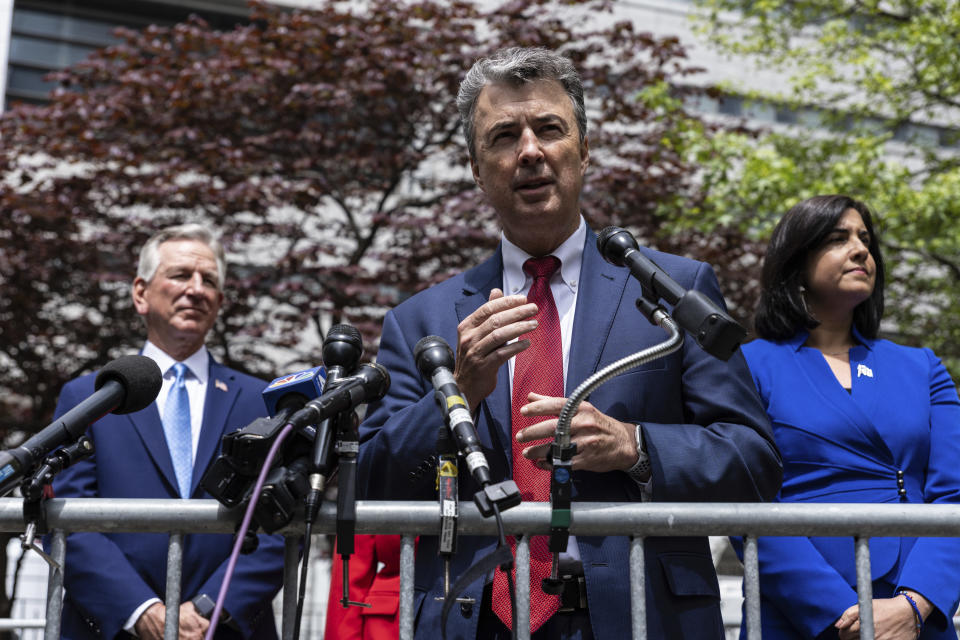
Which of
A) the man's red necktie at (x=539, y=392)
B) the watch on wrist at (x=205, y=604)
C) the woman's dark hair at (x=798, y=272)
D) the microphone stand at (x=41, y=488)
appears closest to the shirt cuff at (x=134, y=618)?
the watch on wrist at (x=205, y=604)

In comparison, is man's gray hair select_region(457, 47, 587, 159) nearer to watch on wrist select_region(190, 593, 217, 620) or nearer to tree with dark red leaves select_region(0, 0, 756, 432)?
watch on wrist select_region(190, 593, 217, 620)

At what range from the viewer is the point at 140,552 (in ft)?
11.4

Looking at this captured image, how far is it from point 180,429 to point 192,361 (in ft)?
1.24

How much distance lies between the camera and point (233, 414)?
392 centimetres

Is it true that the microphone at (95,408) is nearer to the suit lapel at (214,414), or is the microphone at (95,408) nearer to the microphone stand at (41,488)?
the microphone stand at (41,488)

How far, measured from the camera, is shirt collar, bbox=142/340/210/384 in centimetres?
407

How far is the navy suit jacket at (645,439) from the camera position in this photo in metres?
2.21

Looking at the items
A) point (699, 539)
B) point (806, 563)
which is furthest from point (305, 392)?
point (806, 563)

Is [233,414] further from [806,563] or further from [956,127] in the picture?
[956,127]

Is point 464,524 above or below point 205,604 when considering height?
above

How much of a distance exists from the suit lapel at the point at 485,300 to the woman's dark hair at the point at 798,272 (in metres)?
1.21

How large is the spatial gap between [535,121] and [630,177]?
5640 millimetres

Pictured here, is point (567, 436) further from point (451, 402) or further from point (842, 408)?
point (842, 408)

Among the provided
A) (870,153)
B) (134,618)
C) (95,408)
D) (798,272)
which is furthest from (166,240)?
(870,153)
